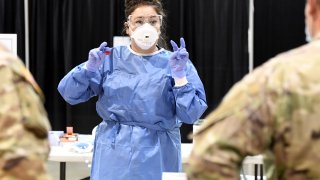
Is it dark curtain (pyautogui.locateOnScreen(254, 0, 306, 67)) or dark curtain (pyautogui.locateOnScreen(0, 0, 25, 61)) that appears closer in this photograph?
dark curtain (pyautogui.locateOnScreen(254, 0, 306, 67))

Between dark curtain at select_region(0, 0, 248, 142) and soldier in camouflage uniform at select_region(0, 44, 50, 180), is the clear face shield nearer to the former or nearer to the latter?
soldier in camouflage uniform at select_region(0, 44, 50, 180)

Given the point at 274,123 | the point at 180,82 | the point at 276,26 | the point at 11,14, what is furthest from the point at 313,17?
the point at 11,14

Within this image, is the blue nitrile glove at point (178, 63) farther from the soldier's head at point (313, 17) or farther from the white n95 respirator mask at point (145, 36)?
the soldier's head at point (313, 17)

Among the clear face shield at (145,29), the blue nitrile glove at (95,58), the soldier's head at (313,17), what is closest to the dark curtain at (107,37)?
the clear face shield at (145,29)

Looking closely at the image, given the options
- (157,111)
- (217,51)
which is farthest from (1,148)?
(217,51)

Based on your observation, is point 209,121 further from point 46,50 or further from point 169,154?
point 46,50

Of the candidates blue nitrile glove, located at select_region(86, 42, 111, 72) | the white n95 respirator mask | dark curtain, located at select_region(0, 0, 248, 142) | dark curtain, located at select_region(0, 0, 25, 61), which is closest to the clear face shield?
the white n95 respirator mask

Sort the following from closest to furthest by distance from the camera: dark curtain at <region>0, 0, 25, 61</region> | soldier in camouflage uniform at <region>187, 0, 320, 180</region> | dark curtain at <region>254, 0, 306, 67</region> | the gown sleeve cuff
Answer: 1. soldier in camouflage uniform at <region>187, 0, 320, 180</region>
2. the gown sleeve cuff
3. dark curtain at <region>254, 0, 306, 67</region>
4. dark curtain at <region>0, 0, 25, 61</region>

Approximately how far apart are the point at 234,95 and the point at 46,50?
477 centimetres

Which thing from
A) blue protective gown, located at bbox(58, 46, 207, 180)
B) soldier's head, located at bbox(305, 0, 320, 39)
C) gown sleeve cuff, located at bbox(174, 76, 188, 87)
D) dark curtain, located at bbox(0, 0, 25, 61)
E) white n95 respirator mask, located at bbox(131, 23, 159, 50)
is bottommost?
blue protective gown, located at bbox(58, 46, 207, 180)

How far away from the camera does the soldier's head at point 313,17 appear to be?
0.92m

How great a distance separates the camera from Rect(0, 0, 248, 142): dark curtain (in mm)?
5188

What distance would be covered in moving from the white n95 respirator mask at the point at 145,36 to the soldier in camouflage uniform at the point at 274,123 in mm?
1445

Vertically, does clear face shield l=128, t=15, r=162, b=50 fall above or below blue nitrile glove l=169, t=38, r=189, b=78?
above
